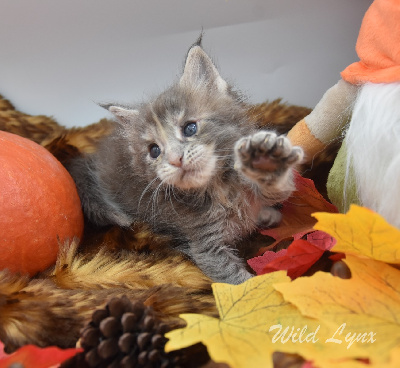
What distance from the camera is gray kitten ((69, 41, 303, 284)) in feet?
3.65

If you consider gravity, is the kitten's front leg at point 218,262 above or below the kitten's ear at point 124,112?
below

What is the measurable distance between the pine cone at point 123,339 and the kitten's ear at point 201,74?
32.7 inches

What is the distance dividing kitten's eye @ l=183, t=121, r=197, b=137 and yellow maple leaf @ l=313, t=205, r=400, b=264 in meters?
0.59

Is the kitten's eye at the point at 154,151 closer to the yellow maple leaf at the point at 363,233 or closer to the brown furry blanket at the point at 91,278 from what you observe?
the brown furry blanket at the point at 91,278

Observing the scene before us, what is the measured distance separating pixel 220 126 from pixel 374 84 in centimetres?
43

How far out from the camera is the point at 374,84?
0.88 meters

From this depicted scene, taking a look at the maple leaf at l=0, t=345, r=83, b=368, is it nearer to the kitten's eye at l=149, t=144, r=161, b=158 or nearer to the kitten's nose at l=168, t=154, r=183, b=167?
the kitten's nose at l=168, t=154, r=183, b=167

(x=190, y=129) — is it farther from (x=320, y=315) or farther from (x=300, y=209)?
(x=320, y=315)

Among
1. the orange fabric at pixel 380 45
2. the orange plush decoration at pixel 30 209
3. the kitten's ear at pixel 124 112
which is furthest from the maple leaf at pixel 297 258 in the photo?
the kitten's ear at pixel 124 112

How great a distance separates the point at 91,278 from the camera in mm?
926

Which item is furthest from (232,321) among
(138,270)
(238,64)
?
(238,64)

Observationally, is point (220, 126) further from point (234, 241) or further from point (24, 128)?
point (24, 128)

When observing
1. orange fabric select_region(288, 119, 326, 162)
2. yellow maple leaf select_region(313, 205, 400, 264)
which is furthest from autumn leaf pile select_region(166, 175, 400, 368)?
orange fabric select_region(288, 119, 326, 162)

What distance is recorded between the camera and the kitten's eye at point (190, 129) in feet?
3.85
